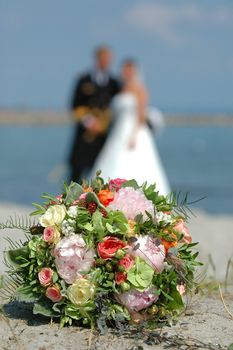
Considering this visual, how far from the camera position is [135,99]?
1154 cm

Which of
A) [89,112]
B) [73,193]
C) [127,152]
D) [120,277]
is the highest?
[89,112]

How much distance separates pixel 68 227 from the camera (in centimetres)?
352

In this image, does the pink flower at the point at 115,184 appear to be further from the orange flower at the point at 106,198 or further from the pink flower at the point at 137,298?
the pink flower at the point at 137,298

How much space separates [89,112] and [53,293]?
29.7 ft

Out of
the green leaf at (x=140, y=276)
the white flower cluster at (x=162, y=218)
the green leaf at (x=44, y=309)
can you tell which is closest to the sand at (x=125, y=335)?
the green leaf at (x=44, y=309)

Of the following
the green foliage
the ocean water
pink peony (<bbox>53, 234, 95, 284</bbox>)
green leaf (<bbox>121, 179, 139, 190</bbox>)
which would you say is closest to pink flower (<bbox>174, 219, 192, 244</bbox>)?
green leaf (<bbox>121, 179, 139, 190</bbox>)

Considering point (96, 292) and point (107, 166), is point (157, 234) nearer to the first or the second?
point (96, 292)

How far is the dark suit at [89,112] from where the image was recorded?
1220 cm

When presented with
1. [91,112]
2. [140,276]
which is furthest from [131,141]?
[140,276]

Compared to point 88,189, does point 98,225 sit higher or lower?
lower

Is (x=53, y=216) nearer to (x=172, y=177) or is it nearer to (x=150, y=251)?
(x=150, y=251)

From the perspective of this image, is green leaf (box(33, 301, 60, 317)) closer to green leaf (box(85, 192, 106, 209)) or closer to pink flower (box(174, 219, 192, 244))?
green leaf (box(85, 192, 106, 209))

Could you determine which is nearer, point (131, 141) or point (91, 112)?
point (131, 141)

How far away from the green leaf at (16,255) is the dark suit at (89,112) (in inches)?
335
